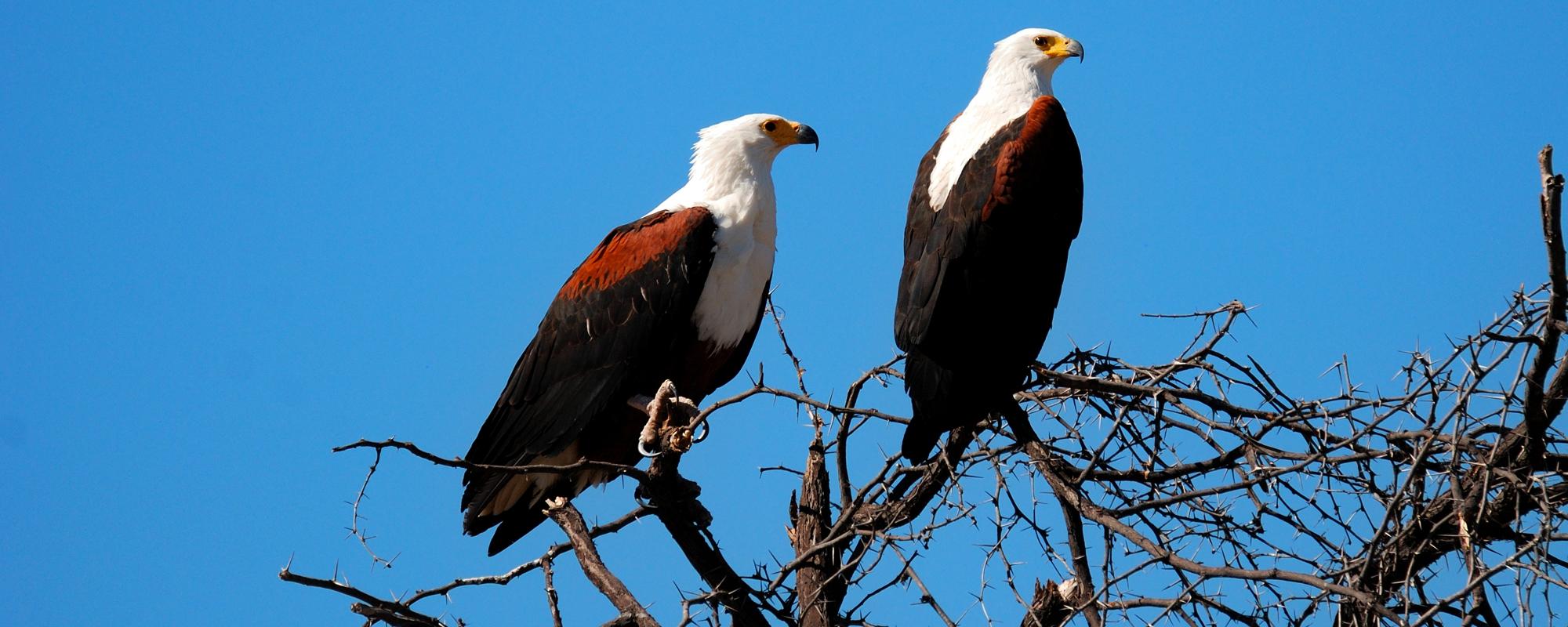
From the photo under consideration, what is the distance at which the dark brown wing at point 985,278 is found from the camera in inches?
176

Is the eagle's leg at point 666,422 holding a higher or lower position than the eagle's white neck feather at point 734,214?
lower

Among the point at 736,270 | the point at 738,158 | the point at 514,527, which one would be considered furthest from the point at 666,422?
the point at 738,158

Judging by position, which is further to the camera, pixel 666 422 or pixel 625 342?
pixel 625 342

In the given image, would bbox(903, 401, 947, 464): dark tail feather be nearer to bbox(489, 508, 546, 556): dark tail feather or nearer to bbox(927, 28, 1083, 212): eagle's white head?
bbox(927, 28, 1083, 212): eagle's white head

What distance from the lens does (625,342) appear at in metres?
5.06

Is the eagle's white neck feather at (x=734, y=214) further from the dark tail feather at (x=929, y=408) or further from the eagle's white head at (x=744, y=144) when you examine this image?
the dark tail feather at (x=929, y=408)

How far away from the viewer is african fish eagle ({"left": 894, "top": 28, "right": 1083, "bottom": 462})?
447 cm

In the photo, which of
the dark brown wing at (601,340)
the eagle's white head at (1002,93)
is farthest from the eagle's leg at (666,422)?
the eagle's white head at (1002,93)

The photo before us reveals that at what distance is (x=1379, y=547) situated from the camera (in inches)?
138

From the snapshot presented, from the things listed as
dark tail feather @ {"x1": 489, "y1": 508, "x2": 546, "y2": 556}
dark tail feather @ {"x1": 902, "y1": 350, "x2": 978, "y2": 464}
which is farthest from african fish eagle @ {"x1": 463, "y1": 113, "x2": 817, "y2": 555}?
dark tail feather @ {"x1": 902, "y1": 350, "x2": 978, "y2": 464}

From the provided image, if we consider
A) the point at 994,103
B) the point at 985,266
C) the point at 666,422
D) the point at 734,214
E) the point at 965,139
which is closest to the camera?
the point at 666,422

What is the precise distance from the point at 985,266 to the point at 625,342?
1.34m

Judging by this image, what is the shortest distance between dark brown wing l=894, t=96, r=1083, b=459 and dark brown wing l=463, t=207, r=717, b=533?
0.83 metres

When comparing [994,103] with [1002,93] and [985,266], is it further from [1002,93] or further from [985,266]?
[985,266]
